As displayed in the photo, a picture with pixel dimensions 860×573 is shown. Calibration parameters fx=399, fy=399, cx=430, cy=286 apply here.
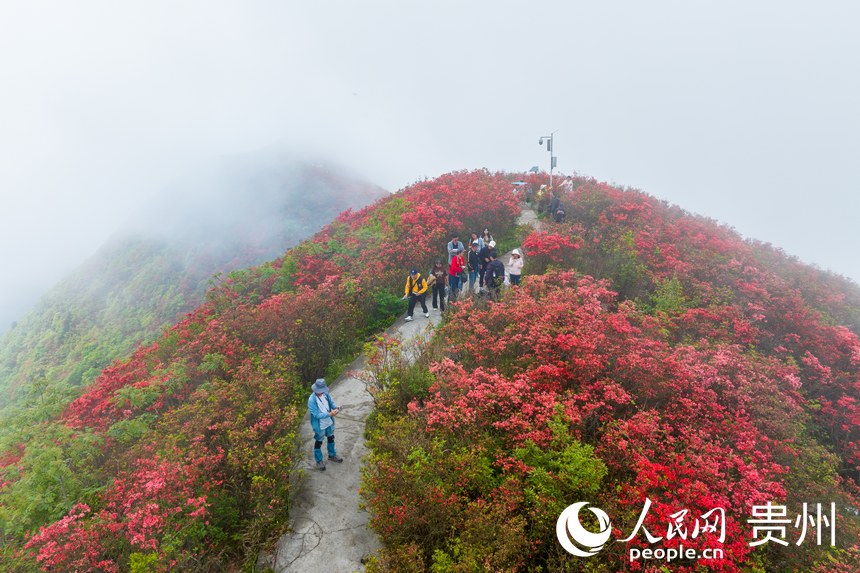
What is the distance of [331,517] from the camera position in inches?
259

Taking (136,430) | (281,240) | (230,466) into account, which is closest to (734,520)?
(230,466)

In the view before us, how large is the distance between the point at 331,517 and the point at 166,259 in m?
42.9

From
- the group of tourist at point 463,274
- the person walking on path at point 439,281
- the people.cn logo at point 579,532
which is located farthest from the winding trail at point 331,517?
the person walking on path at point 439,281

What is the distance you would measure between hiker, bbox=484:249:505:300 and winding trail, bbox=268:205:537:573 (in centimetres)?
510

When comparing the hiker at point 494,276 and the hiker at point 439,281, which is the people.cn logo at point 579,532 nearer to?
the hiker at point 494,276

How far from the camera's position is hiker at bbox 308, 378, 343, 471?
23.4 feet

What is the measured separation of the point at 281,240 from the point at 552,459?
42.0 metres

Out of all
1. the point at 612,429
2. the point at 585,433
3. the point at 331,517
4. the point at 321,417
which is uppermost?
the point at 612,429

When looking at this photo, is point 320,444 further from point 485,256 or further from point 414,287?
point 485,256

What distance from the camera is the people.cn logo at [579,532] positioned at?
4984mm

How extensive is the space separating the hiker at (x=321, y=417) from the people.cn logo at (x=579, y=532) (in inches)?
162

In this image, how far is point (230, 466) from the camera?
6.57 m

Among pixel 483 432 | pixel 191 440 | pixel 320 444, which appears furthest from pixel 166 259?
pixel 483 432

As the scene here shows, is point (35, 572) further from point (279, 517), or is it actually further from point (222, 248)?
point (222, 248)
